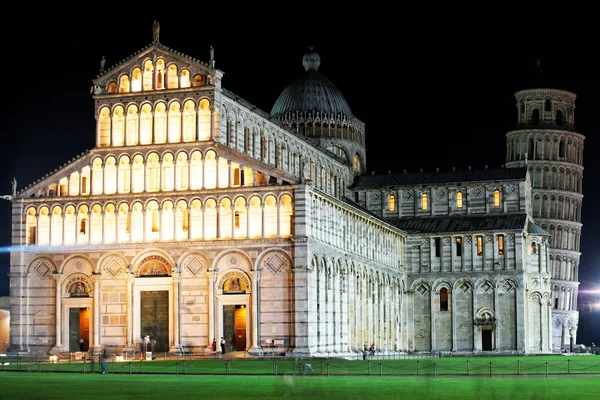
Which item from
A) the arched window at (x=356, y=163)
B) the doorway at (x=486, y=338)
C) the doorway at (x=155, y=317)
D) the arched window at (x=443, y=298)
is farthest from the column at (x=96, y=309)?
the arched window at (x=356, y=163)

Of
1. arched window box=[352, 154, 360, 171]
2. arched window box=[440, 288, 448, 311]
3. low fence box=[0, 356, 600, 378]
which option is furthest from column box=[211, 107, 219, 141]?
arched window box=[352, 154, 360, 171]

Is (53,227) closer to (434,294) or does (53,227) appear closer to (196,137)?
(196,137)

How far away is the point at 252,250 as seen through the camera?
265 feet

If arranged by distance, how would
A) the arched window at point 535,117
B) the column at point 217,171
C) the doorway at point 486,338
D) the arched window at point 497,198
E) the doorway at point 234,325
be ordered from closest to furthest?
the doorway at point 234,325, the column at point 217,171, the doorway at point 486,338, the arched window at point 497,198, the arched window at point 535,117

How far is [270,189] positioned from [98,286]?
1445 cm

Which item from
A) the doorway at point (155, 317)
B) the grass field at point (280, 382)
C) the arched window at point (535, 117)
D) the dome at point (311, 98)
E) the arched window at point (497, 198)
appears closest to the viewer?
the grass field at point (280, 382)

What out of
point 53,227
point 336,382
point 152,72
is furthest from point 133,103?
point 336,382

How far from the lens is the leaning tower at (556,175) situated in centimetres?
13450

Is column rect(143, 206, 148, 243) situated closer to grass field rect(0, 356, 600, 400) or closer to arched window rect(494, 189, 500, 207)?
grass field rect(0, 356, 600, 400)

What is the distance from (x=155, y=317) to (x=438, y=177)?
44212 millimetres

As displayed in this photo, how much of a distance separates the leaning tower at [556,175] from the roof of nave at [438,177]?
17.1 meters

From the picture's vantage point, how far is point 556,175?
444ft

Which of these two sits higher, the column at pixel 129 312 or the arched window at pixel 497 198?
the arched window at pixel 497 198

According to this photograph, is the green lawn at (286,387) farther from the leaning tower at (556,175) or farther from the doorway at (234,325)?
the leaning tower at (556,175)
